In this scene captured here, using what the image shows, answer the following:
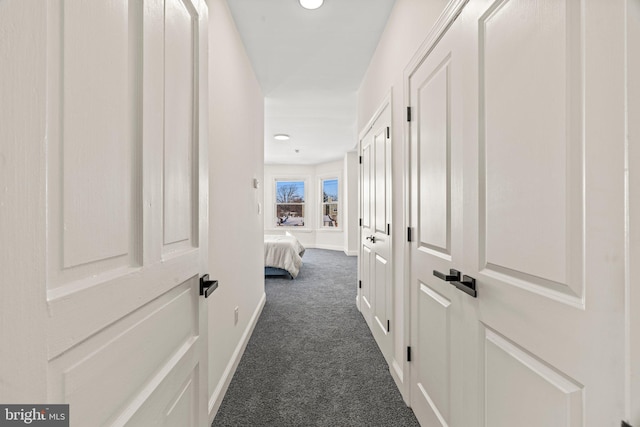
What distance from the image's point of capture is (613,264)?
0.60 m

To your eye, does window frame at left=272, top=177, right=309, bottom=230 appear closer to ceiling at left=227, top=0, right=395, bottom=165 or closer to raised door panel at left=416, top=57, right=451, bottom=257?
ceiling at left=227, top=0, right=395, bottom=165

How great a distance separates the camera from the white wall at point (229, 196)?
1.75 meters

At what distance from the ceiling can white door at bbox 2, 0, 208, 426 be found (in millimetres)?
1449

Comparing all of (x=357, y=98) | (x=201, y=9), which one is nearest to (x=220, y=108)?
(x=201, y=9)

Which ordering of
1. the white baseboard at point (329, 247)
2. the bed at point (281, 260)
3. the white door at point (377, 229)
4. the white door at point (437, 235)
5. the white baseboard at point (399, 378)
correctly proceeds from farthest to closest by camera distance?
the white baseboard at point (329, 247)
the bed at point (281, 260)
the white door at point (377, 229)
the white baseboard at point (399, 378)
the white door at point (437, 235)

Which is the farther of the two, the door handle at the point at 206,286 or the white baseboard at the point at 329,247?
the white baseboard at the point at 329,247

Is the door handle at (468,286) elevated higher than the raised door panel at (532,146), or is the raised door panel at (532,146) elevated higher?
the raised door panel at (532,146)

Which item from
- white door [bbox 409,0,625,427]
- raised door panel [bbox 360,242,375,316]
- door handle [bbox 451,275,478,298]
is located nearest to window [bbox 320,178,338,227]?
raised door panel [bbox 360,242,375,316]

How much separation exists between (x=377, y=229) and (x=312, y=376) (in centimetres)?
128

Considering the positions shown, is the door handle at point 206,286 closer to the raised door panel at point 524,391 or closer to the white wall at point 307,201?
the raised door panel at point 524,391

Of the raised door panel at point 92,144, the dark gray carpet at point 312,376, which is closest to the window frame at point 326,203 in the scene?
the dark gray carpet at point 312,376

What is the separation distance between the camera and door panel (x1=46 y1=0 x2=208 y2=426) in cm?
49

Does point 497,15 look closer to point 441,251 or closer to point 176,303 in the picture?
point 441,251

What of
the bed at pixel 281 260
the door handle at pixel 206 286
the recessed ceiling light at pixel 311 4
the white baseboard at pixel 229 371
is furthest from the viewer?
the bed at pixel 281 260
